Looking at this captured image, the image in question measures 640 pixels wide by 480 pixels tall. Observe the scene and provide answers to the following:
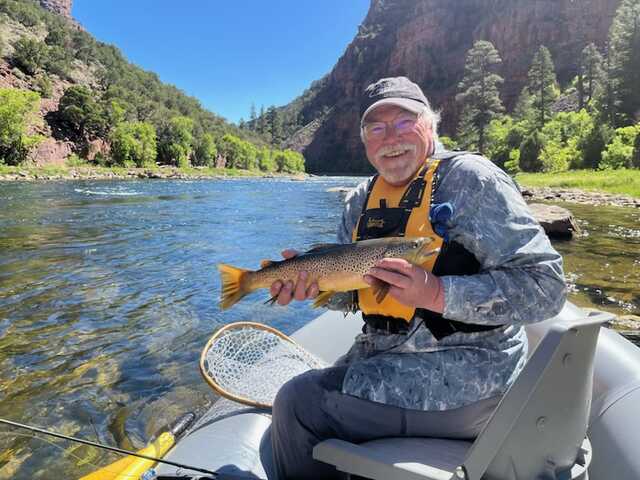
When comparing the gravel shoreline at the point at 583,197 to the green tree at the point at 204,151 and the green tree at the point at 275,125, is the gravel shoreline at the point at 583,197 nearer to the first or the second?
the green tree at the point at 204,151

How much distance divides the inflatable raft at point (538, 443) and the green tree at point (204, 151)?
93.5 m

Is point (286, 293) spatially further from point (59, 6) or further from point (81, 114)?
point (59, 6)

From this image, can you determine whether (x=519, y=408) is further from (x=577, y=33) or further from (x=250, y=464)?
(x=577, y=33)

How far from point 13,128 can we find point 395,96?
5871cm

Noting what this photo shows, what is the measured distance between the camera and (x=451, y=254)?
2.09 m

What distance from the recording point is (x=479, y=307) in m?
1.85

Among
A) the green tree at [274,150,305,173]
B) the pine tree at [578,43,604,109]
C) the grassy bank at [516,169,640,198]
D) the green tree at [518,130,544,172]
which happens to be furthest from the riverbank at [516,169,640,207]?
the green tree at [274,150,305,173]

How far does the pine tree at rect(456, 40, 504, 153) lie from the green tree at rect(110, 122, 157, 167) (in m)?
47.9

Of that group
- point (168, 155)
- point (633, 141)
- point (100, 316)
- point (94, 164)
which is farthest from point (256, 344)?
point (168, 155)

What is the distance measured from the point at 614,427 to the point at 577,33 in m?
118

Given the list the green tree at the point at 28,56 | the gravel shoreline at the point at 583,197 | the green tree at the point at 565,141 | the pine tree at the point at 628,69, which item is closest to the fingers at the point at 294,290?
the gravel shoreline at the point at 583,197

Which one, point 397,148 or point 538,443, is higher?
point 397,148

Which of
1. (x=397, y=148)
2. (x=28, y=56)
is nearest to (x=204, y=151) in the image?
(x=28, y=56)

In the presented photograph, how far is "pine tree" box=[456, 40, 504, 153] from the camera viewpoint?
216 feet
